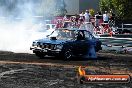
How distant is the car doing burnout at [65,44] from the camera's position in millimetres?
14398

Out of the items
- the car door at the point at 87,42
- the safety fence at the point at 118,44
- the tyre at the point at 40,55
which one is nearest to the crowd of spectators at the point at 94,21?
the safety fence at the point at 118,44

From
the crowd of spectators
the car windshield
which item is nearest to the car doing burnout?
the car windshield

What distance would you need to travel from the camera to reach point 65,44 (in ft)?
47.3

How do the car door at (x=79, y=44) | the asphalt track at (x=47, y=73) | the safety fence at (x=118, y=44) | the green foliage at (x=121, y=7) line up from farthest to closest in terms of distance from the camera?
1. the green foliage at (x=121, y=7)
2. the safety fence at (x=118, y=44)
3. the car door at (x=79, y=44)
4. the asphalt track at (x=47, y=73)

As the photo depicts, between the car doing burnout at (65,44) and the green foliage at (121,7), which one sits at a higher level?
the green foliage at (121,7)

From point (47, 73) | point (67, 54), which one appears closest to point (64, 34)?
point (67, 54)

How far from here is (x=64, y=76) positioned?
10.4 m

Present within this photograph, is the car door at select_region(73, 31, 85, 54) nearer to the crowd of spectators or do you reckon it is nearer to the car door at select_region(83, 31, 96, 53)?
the car door at select_region(83, 31, 96, 53)

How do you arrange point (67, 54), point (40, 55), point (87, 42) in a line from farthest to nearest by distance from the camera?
point (87, 42) → point (40, 55) → point (67, 54)

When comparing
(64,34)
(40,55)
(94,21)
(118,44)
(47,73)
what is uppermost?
(94,21)

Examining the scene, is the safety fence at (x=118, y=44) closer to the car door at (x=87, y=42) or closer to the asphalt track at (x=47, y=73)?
the car door at (x=87, y=42)

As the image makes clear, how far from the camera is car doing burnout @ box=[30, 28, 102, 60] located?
567 inches

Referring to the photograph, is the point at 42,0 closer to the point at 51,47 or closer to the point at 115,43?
the point at 115,43

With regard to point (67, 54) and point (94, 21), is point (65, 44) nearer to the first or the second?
point (67, 54)
